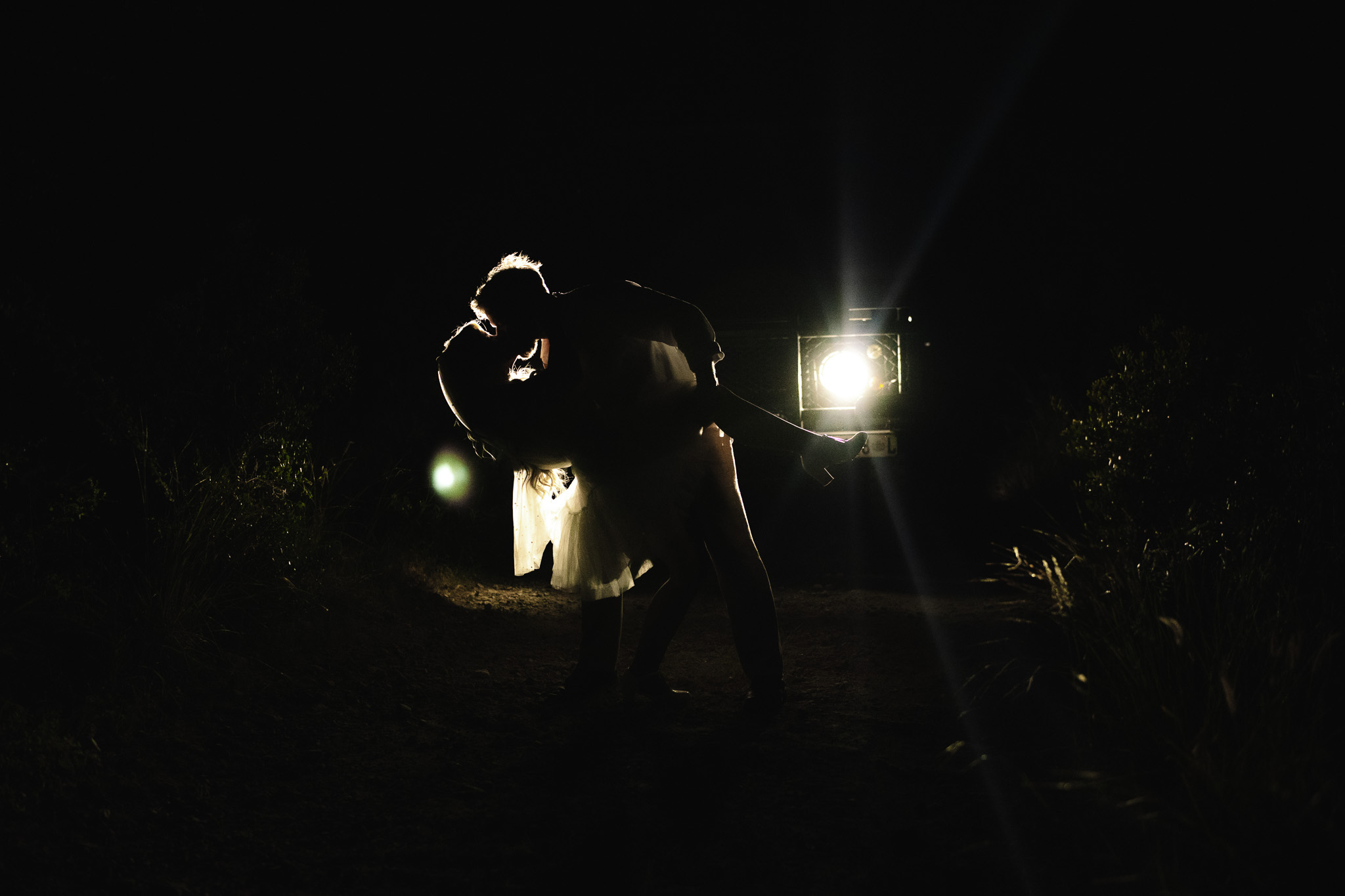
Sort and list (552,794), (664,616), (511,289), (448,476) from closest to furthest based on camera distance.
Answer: (552,794) → (511,289) → (664,616) → (448,476)

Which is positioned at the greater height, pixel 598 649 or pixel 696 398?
pixel 696 398

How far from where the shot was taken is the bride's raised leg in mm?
2895

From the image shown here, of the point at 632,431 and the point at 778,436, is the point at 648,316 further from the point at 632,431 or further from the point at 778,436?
the point at 778,436

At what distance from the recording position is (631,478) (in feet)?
9.46

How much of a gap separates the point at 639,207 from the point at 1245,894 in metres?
10.0

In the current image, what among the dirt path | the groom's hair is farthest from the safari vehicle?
the groom's hair

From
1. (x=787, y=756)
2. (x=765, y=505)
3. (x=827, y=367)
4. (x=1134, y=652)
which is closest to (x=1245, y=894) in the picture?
(x=1134, y=652)

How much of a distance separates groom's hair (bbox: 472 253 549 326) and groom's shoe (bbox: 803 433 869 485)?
3.30ft

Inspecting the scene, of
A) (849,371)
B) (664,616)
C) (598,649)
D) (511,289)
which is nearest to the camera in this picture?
(511,289)

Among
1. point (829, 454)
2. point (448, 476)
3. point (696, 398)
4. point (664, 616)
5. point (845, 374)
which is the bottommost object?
point (664, 616)

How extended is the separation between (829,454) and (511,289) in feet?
3.75

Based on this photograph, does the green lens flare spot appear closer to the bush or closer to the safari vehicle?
the safari vehicle

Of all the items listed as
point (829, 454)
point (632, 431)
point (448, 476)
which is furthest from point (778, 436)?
point (448, 476)

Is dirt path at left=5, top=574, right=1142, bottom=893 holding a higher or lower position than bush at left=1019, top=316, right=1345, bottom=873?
lower
